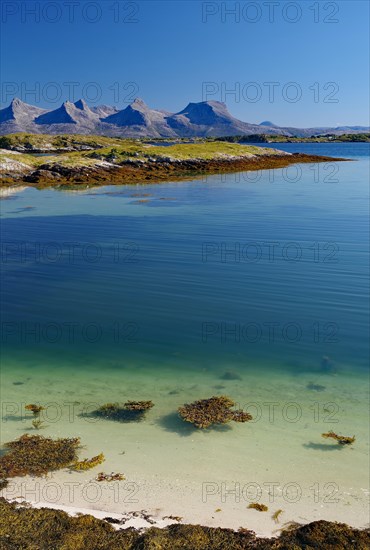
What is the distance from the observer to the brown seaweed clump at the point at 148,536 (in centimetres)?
776

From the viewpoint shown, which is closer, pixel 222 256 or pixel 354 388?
pixel 354 388

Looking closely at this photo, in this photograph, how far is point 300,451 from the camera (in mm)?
11469

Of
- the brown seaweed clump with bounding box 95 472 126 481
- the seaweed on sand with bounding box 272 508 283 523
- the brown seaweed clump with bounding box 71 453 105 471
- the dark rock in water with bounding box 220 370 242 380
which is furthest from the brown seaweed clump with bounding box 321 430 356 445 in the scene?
the brown seaweed clump with bounding box 71 453 105 471

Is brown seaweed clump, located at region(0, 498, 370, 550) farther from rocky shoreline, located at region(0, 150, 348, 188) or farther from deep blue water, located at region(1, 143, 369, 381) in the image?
rocky shoreline, located at region(0, 150, 348, 188)

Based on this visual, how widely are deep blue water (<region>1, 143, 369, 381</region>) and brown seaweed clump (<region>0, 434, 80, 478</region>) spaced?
487 centimetres

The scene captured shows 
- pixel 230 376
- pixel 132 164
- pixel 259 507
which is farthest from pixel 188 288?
pixel 132 164

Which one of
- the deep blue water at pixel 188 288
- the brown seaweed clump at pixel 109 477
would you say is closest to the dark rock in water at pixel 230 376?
the deep blue water at pixel 188 288

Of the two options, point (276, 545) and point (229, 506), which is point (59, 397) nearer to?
point (229, 506)

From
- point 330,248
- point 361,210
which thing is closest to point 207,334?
point 330,248

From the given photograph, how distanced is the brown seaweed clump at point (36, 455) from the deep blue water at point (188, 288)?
4874 millimetres

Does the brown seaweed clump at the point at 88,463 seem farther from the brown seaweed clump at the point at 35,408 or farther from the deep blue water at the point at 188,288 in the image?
the deep blue water at the point at 188,288

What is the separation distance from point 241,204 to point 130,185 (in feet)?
97.3

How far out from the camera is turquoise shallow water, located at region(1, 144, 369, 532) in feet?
47.5

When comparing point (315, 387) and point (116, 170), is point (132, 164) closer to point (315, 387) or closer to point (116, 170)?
point (116, 170)
